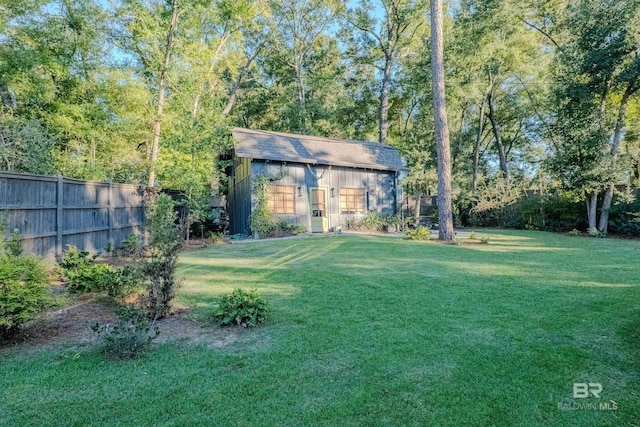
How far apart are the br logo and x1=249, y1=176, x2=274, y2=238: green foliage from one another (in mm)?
11068

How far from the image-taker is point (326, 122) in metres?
22.3

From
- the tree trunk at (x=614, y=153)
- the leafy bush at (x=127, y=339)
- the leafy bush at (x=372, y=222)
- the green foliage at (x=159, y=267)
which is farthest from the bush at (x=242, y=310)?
the tree trunk at (x=614, y=153)

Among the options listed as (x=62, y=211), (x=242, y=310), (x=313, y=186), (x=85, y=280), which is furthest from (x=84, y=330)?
(x=313, y=186)

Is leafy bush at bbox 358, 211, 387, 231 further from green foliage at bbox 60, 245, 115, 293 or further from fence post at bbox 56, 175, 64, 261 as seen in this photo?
green foliage at bbox 60, 245, 115, 293

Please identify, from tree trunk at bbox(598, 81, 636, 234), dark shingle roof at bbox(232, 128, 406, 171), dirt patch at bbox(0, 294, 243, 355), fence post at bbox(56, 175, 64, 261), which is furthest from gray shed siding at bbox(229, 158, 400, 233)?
dirt patch at bbox(0, 294, 243, 355)

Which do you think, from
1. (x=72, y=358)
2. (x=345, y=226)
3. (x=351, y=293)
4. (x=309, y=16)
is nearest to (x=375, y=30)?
(x=309, y=16)

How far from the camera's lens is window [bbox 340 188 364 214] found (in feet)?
49.0

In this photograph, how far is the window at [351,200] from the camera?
14.9 metres

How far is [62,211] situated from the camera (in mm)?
6523

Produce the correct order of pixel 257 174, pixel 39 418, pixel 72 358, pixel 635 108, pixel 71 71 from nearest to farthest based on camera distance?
1. pixel 39 418
2. pixel 72 358
3. pixel 257 174
4. pixel 71 71
5. pixel 635 108

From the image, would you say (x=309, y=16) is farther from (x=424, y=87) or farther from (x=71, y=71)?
(x=71, y=71)

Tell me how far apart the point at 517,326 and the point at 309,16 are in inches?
935

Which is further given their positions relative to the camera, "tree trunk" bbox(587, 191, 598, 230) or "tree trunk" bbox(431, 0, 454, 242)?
"tree trunk" bbox(587, 191, 598, 230)

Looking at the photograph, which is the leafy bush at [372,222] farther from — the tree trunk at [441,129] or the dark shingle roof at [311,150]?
the tree trunk at [441,129]
